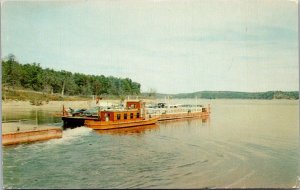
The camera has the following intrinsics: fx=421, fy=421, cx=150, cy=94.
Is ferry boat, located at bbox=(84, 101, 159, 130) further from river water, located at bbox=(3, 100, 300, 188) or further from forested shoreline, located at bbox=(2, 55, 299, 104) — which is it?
forested shoreline, located at bbox=(2, 55, 299, 104)

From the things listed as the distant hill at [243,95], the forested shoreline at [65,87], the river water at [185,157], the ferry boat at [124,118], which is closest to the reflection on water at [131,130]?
the ferry boat at [124,118]

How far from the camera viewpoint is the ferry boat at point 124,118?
14.8ft

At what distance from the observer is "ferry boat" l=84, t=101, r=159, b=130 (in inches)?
177

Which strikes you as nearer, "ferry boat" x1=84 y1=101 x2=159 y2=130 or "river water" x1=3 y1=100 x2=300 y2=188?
"river water" x1=3 y1=100 x2=300 y2=188

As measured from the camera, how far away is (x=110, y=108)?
14.5 ft

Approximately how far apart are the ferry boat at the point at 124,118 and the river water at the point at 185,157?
19.7 inches

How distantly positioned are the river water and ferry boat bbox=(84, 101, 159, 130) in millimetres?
500

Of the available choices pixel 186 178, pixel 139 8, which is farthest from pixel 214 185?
pixel 139 8

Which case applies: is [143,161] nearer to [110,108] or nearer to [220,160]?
[220,160]

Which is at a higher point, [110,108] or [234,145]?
[110,108]

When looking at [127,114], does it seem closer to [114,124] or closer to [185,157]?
[114,124]

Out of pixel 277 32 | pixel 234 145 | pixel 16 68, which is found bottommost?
pixel 234 145

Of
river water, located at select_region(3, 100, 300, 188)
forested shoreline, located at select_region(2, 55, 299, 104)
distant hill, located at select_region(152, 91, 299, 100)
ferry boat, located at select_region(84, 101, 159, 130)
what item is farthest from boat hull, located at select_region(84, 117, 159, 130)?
distant hill, located at select_region(152, 91, 299, 100)

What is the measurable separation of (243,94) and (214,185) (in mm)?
833
